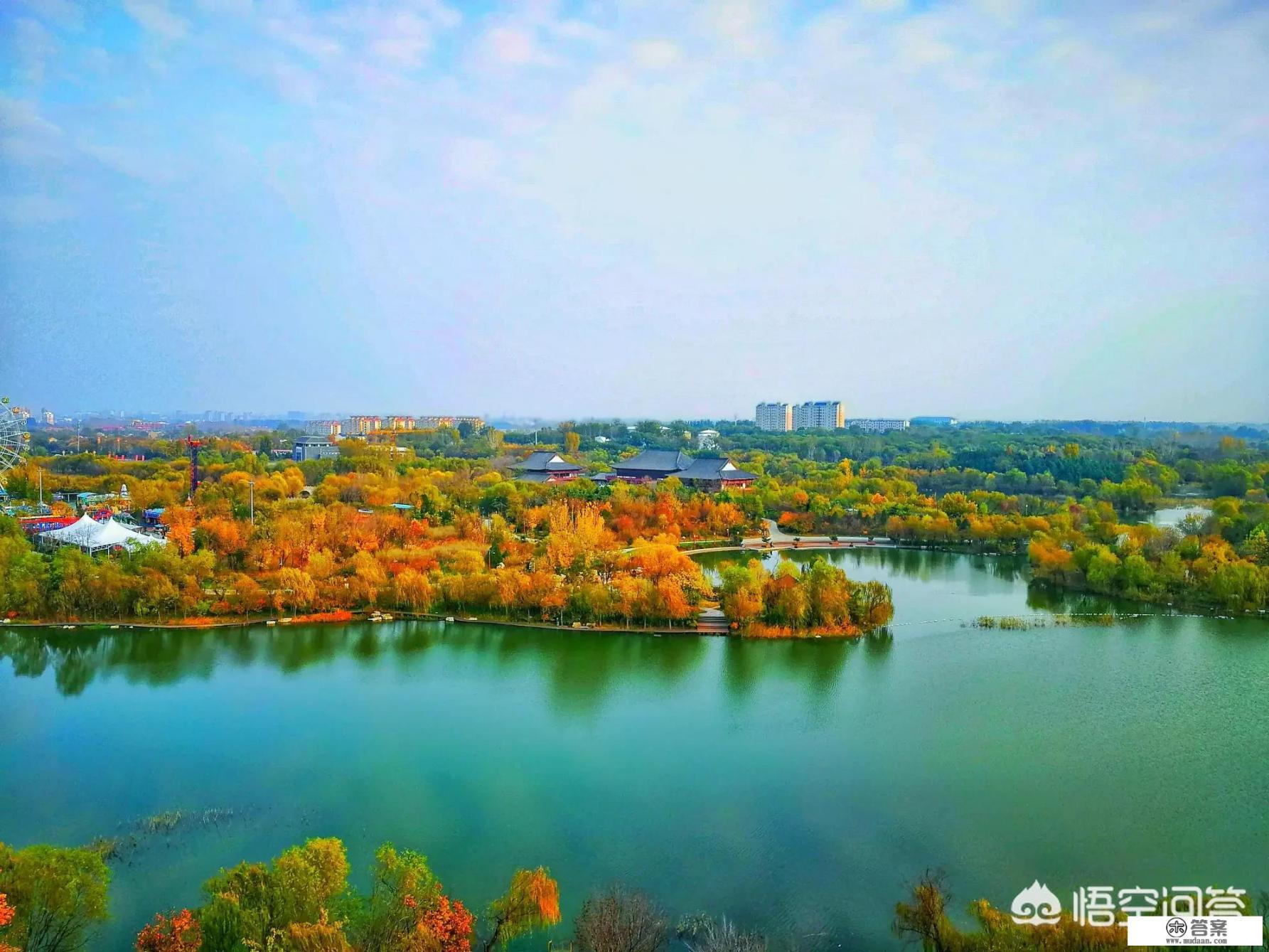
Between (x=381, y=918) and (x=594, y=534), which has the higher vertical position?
(x=594, y=534)

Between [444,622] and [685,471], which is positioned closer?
[444,622]

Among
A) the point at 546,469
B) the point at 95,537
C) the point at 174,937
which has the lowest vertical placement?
the point at 174,937

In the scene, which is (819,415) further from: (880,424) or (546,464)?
(546,464)

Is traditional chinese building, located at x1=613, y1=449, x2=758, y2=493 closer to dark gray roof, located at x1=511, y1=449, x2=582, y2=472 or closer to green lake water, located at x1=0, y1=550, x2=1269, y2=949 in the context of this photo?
dark gray roof, located at x1=511, y1=449, x2=582, y2=472

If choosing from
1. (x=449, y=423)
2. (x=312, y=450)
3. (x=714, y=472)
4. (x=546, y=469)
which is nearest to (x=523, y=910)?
(x=714, y=472)

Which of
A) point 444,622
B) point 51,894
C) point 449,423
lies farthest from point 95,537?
point 449,423

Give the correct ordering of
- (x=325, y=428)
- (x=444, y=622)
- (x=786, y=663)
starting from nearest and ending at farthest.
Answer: (x=786, y=663) → (x=444, y=622) → (x=325, y=428)

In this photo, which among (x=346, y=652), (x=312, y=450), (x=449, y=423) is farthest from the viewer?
(x=449, y=423)

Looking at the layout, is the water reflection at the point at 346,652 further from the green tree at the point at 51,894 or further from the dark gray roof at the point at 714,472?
the dark gray roof at the point at 714,472

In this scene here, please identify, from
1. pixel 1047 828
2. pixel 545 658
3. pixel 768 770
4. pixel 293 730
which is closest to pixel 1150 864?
pixel 1047 828
